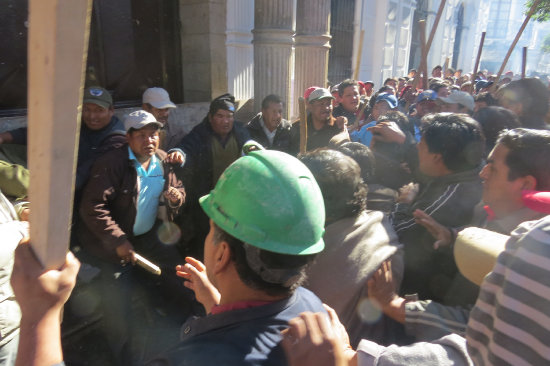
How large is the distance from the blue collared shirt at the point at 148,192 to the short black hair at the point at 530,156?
214cm

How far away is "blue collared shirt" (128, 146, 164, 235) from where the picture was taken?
2574 mm

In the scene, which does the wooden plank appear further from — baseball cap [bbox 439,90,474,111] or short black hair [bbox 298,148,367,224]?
baseball cap [bbox 439,90,474,111]

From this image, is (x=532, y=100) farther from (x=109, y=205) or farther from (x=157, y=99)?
(x=109, y=205)

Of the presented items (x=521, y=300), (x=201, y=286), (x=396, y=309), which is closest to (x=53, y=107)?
(x=201, y=286)

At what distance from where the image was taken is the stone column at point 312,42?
561cm

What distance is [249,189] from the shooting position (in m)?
0.99

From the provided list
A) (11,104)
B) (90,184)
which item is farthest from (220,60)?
(90,184)

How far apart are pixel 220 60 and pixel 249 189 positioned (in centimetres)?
420

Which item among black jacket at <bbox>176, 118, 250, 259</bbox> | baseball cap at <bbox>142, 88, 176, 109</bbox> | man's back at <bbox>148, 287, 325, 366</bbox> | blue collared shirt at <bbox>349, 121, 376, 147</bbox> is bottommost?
black jacket at <bbox>176, 118, 250, 259</bbox>

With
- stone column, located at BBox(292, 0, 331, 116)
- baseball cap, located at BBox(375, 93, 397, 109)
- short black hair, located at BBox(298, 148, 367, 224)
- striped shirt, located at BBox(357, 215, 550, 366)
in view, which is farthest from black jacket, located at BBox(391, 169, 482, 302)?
stone column, located at BBox(292, 0, 331, 116)

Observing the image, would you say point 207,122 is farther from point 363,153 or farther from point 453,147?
point 453,147

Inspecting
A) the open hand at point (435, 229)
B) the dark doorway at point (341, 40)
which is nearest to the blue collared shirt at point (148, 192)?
the open hand at point (435, 229)

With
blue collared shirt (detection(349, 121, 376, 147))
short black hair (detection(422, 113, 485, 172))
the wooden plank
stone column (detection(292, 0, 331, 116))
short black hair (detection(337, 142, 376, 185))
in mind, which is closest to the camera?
the wooden plank

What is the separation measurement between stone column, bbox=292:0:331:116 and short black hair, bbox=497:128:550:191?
15.2 feet
